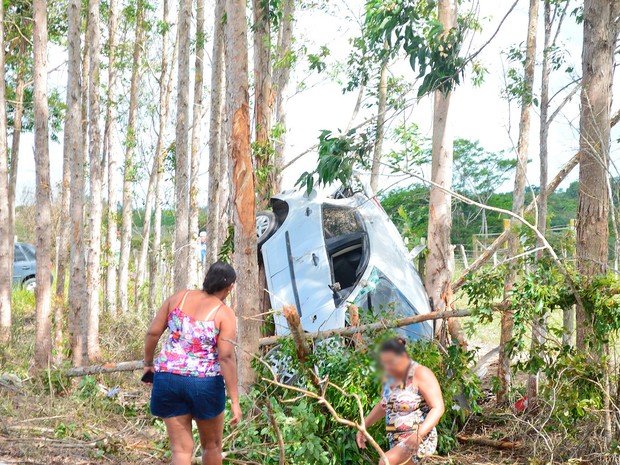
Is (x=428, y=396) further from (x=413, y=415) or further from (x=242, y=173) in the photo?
(x=242, y=173)

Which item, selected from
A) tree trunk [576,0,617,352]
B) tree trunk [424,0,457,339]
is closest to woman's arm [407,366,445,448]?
tree trunk [576,0,617,352]

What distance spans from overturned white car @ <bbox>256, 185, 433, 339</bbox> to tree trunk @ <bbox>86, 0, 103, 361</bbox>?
341cm

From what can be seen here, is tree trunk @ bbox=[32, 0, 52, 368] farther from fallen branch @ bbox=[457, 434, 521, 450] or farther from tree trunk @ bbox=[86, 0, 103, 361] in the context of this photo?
fallen branch @ bbox=[457, 434, 521, 450]

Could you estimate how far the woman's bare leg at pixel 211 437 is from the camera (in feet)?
16.3

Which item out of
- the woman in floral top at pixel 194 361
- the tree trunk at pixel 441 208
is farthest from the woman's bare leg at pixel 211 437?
the tree trunk at pixel 441 208

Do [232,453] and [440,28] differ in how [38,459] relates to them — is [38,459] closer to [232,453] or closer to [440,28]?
[232,453]

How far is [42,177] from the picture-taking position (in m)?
10.2

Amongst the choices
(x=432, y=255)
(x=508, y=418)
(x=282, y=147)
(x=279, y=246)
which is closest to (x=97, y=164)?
(x=282, y=147)

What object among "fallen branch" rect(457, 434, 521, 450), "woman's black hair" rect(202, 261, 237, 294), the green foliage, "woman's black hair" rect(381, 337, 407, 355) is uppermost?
"woman's black hair" rect(202, 261, 237, 294)

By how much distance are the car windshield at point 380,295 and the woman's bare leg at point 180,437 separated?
3.54 meters

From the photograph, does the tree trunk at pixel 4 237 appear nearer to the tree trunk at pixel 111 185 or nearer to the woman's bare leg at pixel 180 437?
the tree trunk at pixel 111 185

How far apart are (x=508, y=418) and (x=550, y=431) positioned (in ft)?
3.44

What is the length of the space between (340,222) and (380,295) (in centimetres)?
142

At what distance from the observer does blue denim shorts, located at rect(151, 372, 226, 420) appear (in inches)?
187
